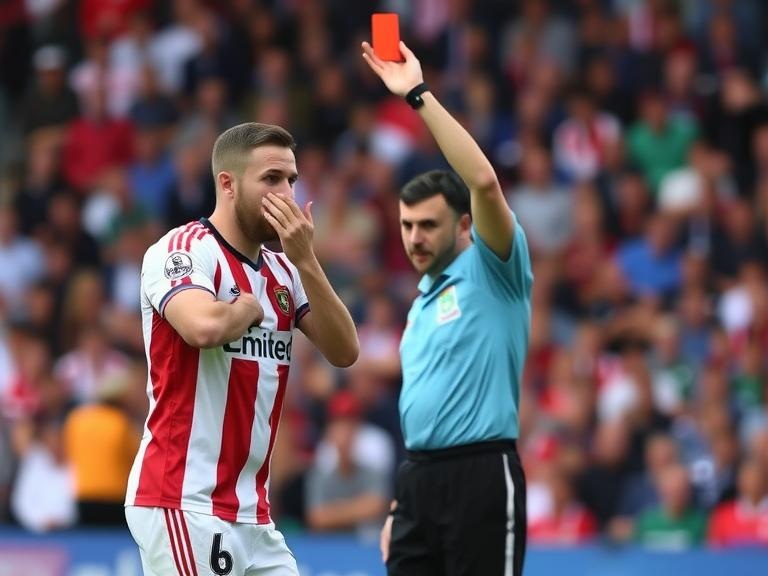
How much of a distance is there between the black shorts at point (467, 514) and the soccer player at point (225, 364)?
118 centimetres

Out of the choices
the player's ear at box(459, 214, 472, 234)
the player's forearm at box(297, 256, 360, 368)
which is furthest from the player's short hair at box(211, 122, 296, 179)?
the player's ear at box(459, 214, 472, 234)

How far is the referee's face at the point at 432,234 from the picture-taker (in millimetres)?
7289

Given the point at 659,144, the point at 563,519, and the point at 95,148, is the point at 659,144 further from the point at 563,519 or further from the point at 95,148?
the point at 95,148

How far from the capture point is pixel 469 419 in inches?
272

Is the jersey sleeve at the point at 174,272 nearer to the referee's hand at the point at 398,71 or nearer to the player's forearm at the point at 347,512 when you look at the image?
the referee's hand at the point at 398,71

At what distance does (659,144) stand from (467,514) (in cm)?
823

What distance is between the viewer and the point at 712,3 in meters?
15.7

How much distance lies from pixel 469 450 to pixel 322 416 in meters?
5.92

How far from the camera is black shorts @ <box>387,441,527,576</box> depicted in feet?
22.6

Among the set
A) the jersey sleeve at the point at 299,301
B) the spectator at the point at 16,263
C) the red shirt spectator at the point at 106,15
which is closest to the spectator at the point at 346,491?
the spectator at the point at 16,263

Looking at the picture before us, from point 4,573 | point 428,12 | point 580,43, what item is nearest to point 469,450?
A: point 4,573

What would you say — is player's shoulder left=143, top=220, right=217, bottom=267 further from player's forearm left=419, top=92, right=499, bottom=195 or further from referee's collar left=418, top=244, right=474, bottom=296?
referee's collar left=418, top=244, right=474, bottom=296

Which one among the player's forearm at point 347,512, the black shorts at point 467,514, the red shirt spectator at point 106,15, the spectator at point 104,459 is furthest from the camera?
the red shirt spectator at point 106,15

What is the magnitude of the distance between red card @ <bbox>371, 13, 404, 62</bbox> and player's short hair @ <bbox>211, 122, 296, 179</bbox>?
83 cm
